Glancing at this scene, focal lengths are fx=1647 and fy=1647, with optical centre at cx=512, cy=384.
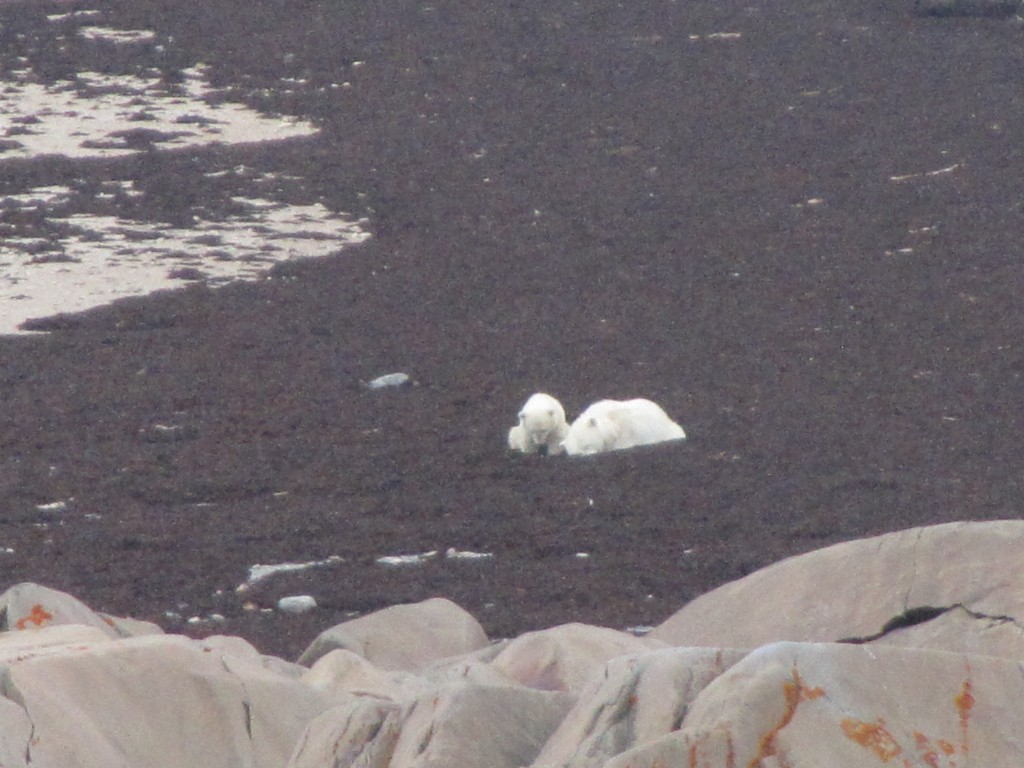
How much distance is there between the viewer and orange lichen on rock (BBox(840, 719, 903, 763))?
12.2 ft

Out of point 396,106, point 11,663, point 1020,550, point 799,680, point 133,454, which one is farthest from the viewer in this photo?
point 396,106

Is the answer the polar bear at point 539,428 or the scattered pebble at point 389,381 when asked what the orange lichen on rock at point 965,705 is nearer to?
the polar bear at point 539,428

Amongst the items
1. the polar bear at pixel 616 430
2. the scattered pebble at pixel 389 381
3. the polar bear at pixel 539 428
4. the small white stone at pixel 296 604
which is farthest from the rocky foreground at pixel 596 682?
the scattered pebble at pixel 389 381

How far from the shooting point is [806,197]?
56.4ft

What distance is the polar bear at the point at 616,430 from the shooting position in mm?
10625

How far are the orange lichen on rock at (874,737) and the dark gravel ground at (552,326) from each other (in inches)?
159

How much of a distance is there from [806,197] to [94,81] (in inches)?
399

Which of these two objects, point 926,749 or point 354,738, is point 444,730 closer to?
point 354,738

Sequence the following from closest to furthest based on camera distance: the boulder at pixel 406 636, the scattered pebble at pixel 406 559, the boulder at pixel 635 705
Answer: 1. the boulder at pixel 635 705
2. the boulder at pixel 406 636
3. the scattered pebble at pixel 406 559

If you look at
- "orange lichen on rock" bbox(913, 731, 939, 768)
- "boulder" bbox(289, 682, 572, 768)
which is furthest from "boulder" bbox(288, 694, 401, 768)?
"orange lichen on rock" bbox(913, 731, 939, 768)

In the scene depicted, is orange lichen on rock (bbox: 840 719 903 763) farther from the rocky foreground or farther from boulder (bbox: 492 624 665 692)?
boulder (bbox: 492 624 665 692)

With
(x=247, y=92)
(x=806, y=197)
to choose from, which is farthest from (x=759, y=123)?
(x=247, y=92)

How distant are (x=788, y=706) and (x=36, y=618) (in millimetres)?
4111

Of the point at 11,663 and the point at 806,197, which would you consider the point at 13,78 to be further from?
the point at 11,663
